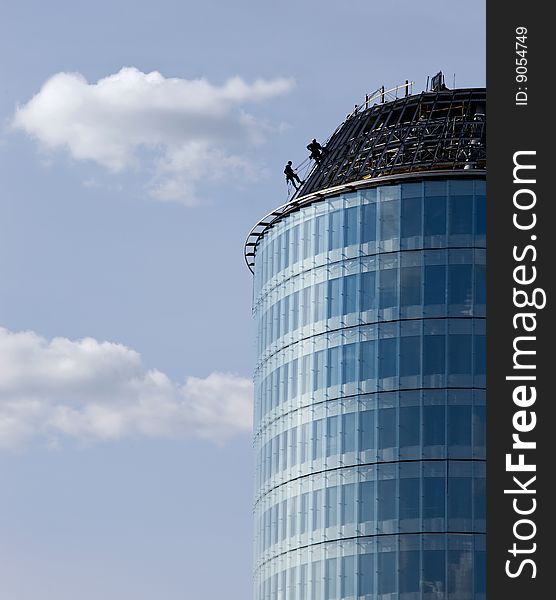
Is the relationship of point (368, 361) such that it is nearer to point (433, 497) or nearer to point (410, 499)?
point (410, 499)

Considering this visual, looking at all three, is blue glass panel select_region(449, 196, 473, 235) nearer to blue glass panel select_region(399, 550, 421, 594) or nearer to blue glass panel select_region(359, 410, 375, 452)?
blue glass panel select_region(359, 410, 375, 452)

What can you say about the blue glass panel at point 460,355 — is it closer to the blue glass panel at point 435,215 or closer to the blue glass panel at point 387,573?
the blue glass panel at point 435,215

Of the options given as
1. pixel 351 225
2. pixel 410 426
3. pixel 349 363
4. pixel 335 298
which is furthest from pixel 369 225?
pixel 410 426

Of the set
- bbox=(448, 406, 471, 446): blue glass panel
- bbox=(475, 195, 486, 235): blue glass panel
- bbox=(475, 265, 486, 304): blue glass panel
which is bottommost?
bbox=(448, 406, 471, 446): blue glass panel

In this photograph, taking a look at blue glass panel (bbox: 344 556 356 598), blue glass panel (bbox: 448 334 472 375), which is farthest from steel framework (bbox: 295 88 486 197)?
blue glass panel (bbox: 344 556 356 598)

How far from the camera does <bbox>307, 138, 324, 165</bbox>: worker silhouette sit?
454 feet

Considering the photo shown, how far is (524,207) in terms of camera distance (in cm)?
8181

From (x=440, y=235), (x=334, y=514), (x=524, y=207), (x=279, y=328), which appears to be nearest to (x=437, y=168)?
(x=440, y=235)

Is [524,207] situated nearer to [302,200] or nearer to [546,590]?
[546,590]

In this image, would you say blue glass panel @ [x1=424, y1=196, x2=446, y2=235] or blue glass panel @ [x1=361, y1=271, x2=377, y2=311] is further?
blue glass panel @ [x1=361, y1=271, x2=377, y2=311]

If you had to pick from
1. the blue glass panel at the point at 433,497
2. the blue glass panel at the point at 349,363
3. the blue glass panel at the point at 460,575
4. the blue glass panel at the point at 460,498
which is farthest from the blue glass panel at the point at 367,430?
the blue glass panel at the point at 460,575

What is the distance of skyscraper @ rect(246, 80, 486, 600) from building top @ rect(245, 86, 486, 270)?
0.16 meters

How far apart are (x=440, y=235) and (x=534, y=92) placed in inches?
1944

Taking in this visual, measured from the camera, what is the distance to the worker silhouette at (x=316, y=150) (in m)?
138
